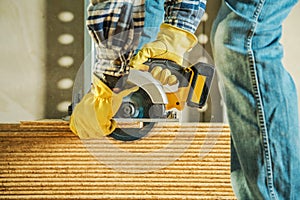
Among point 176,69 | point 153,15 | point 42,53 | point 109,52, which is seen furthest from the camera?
point 42,53

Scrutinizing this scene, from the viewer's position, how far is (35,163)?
4.54 feet

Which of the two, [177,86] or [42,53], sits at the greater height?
[177,86]

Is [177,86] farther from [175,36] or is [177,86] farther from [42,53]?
[42,53]

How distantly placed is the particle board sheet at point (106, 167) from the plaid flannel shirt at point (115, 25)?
1.86 ft

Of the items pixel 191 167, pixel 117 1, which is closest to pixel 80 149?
pixel 191 167

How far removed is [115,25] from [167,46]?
0.55 feet

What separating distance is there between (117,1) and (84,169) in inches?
26.6

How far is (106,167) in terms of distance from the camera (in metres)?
1.38

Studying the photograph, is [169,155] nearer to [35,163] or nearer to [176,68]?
[35,163]

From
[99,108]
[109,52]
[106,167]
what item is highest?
[109,52]

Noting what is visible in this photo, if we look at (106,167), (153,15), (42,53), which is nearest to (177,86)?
(153,15)

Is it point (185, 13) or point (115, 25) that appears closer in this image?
point (185, 13)

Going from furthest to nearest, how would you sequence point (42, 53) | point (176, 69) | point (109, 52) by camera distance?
1. point (42, 53)
2. point (109, 52)
3. point (176, 69)

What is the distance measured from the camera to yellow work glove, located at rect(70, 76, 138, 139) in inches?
30.9
